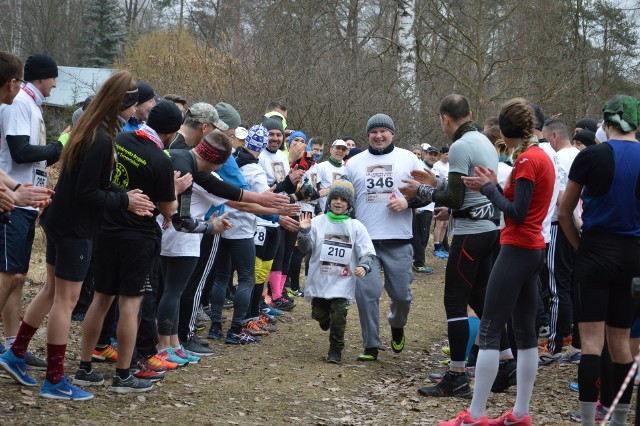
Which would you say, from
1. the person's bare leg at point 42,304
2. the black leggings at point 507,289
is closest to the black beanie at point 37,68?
the person's bare leg at point 42,304

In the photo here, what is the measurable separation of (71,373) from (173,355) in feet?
3.45

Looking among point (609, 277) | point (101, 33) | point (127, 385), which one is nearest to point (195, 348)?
point (127, 385)

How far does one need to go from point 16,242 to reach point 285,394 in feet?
8.40

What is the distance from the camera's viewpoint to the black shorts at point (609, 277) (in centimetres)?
548

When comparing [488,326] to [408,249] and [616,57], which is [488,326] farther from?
[616,57]

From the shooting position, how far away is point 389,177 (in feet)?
27.9

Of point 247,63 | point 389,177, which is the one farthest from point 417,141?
point 389,177

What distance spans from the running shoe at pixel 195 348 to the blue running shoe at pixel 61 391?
7.56ft

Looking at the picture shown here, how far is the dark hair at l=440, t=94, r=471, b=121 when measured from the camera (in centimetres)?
736

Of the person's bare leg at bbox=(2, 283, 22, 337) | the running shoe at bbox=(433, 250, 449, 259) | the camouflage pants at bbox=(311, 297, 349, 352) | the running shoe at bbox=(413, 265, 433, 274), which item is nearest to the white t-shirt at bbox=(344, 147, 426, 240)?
the camouflage pants at bbox=(311, 297, 349, 352)

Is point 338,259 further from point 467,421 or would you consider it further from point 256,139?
point 467,421

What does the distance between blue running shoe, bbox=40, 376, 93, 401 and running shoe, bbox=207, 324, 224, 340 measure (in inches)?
127

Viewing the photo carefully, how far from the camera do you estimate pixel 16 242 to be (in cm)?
664

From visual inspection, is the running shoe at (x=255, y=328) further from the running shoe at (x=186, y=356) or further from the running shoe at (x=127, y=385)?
the running shoe at (x=127, y=385)
